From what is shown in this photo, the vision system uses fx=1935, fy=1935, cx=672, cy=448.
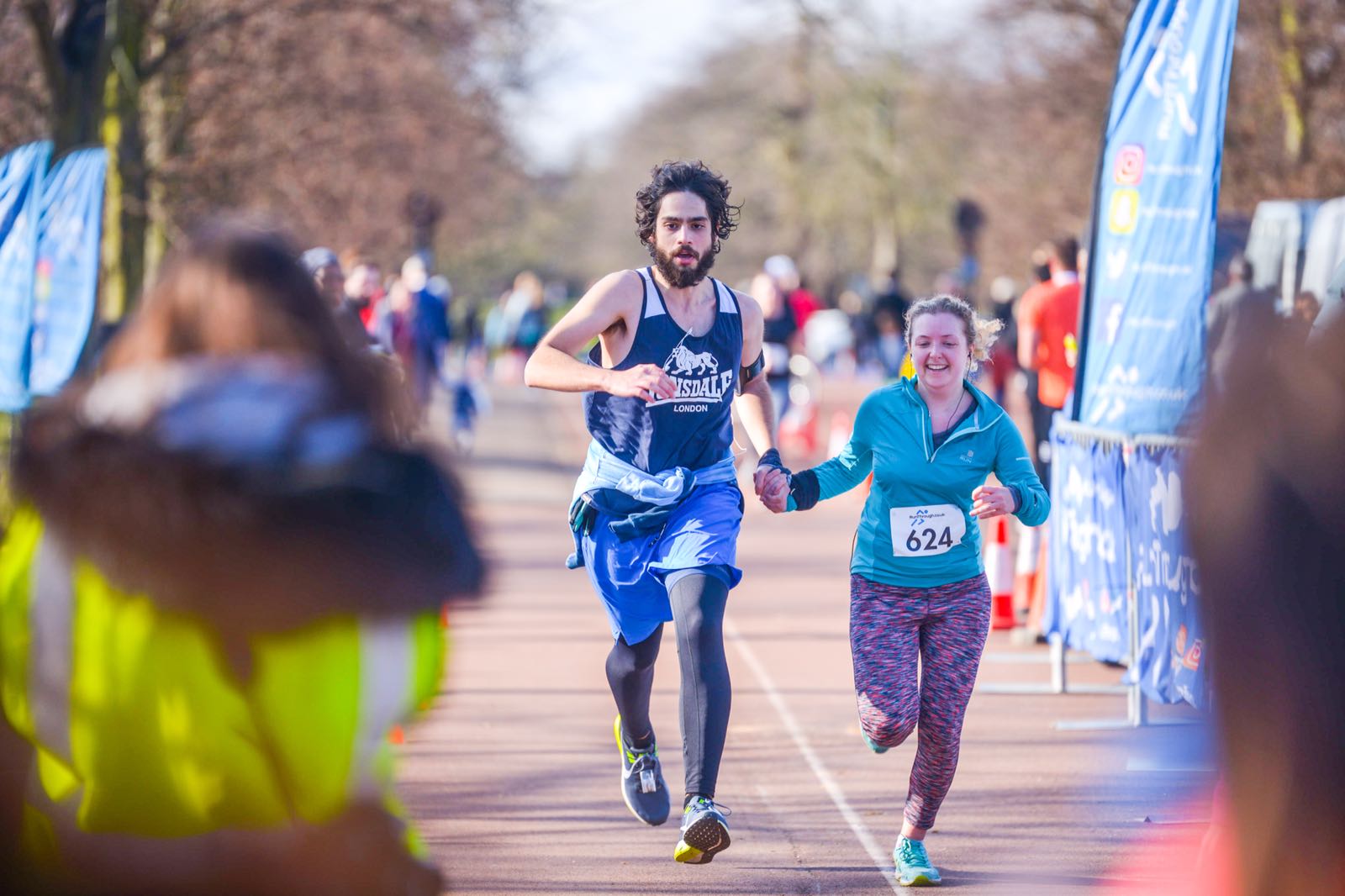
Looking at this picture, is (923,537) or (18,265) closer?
(923,537)

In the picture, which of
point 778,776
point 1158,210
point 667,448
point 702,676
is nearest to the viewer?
point 702,676

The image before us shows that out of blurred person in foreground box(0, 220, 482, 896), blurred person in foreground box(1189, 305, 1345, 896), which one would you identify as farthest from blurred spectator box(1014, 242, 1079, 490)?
blurred person in foreground box(0, 220, 482, 896)

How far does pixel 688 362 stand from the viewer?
18.3 feet

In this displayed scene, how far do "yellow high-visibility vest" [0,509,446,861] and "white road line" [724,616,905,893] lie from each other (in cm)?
315

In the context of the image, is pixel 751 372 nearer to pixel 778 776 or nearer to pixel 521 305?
pixel 778 776

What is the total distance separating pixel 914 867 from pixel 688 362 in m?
1.56

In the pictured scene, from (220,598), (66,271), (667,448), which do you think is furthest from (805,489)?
(66,271)

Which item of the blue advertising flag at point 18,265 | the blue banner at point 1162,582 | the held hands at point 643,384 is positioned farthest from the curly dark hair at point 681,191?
the blue advertising flag at point 18,265

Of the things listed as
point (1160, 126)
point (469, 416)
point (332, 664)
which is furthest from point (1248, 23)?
point (332, 664)

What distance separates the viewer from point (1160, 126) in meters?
7.62

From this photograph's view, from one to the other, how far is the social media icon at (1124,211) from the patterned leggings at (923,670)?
290 cm

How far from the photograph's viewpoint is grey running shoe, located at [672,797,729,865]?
5180 millimetres

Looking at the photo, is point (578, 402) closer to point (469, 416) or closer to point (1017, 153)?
point (1017, 153)

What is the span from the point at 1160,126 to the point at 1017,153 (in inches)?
1135
